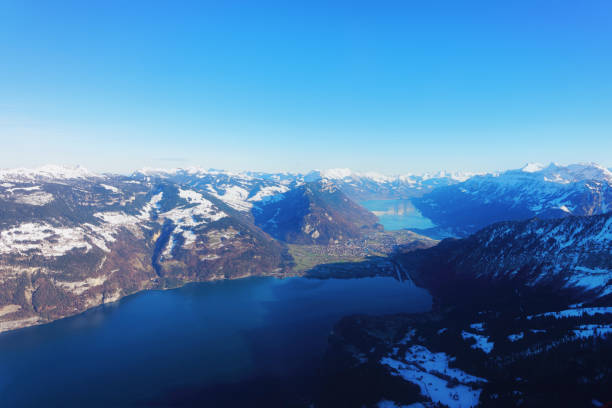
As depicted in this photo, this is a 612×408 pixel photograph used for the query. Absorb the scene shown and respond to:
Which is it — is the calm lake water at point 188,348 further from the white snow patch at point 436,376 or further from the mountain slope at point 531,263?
the white snow patch at point 436,376

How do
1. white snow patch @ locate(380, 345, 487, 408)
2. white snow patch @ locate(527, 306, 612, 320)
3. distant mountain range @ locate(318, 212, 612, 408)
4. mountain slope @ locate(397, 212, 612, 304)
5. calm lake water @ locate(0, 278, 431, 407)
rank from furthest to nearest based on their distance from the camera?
mountain slope @ locate(397, 212, 612, 304), calm lake water @ locate(0, 278, 431, 407), white snow patch @ locate(527, 306, 612, 320), white snow patch @ locate(380, 345, 487, 408), distant mountain range @ locate(318, 212, 612, 408)

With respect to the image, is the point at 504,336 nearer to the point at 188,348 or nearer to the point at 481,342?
the point at 481,342

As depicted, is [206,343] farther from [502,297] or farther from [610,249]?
[610,249]

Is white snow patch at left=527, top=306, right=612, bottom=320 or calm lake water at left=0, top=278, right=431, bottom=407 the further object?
calm lake water at left=0, top=278, right=431, bottom=407

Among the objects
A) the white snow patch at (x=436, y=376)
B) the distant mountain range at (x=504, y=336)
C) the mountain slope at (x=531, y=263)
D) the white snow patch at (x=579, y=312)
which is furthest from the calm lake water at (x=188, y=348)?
the white snow patch at (x=579, y=312)

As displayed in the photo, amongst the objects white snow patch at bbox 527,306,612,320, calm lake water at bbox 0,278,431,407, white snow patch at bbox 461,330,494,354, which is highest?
white snow patch at bbox 527,306,612,320

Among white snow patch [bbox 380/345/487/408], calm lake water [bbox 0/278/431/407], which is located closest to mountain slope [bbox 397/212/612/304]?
calm lake water [bbox 0/278/431/407]

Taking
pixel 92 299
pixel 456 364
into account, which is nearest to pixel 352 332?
pixel 456 364

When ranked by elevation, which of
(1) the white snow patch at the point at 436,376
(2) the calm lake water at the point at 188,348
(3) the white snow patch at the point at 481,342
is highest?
(3) the white snow patch at the point at 481,342

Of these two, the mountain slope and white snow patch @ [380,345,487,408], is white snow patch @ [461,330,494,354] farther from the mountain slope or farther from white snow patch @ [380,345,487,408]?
the mountain slope
